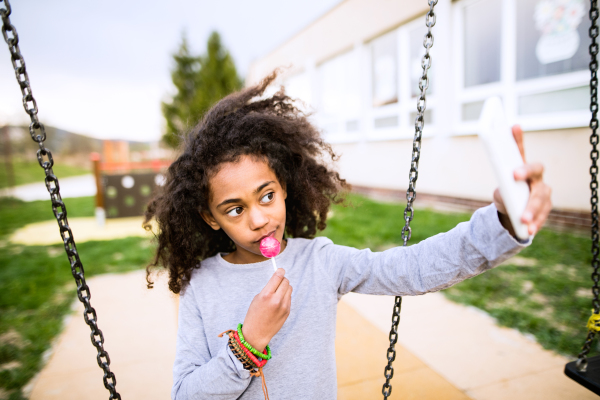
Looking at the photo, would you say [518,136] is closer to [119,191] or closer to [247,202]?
[247,202]

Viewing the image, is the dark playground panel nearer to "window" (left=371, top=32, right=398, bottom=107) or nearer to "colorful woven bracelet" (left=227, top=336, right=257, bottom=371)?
"window" (left=371, top=32, right=398, bottom=107)

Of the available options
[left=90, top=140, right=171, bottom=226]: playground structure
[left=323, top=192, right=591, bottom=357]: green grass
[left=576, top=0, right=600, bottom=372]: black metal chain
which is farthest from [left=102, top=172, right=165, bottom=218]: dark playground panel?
[left=576, top=0, right=600, bottom=372]: black metal chain

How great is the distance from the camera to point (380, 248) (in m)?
4.80

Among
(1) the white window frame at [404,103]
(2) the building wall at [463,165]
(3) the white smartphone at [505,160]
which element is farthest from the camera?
(1) the white window frame at [404,103]

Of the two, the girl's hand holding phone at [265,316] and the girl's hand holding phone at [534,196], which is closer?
the girl's hand holding phone at [534,196]

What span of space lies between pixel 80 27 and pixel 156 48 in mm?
8198

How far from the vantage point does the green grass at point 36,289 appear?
2.71 m

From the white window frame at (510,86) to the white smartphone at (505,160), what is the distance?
5069 millimetres

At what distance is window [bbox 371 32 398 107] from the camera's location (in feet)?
27.7

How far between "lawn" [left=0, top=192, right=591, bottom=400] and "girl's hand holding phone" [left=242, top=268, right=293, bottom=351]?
0.77m

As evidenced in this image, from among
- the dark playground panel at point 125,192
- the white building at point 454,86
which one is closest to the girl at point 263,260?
the white building at point 454,86

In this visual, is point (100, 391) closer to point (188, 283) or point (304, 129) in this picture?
point (188, 283)

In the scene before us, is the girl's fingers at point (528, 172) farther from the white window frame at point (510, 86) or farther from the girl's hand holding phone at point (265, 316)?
the white window frame at point (510, 86)

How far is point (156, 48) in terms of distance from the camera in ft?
67.3
